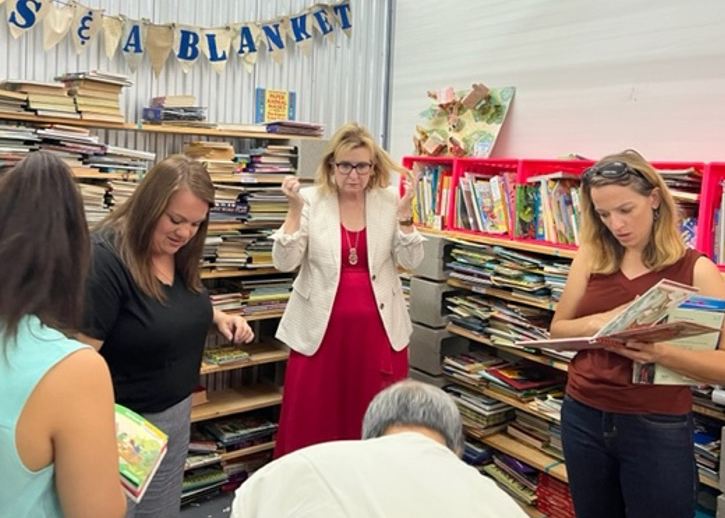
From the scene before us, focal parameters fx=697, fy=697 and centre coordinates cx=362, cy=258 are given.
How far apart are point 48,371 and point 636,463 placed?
54.6 inches

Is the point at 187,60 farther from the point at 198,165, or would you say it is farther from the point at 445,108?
the point at 198,165

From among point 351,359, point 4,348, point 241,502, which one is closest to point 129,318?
point 4,348

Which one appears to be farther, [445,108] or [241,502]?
[445,108]

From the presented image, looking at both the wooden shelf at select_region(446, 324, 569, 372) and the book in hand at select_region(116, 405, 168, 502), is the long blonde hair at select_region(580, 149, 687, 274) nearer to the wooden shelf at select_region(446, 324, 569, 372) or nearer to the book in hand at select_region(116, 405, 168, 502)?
the wooden shelf at select_region(446, 324, 569, 372)

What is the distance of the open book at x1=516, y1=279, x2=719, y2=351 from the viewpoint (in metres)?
1.58

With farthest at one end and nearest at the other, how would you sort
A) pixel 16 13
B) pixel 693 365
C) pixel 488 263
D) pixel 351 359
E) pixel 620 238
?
pixel 488 263
pixel 16 13
pixel 351 359
pixel 620 238
pixel 693 365

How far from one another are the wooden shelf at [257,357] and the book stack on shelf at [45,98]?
1.24 meters

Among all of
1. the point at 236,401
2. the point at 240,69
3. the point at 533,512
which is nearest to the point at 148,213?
the point at 236,401

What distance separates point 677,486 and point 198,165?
4.87ft

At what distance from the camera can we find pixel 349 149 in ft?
8.36

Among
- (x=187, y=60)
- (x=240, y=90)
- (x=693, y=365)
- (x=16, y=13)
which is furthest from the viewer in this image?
(x=240, y=90)

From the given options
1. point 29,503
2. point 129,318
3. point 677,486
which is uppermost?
point 129,318

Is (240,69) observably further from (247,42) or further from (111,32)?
(111,32)

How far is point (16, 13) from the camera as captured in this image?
2848 millimetres
